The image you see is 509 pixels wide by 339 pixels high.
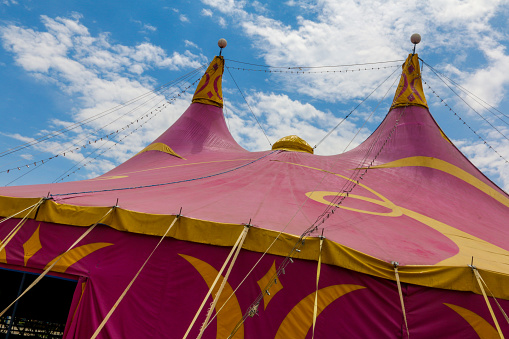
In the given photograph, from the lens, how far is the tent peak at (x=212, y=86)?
7824 mm

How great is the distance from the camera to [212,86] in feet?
26.1

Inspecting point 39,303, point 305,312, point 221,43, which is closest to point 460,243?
point 305,312

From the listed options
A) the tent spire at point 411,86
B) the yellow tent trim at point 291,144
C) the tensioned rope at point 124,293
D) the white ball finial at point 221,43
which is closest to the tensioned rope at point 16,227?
the tensioned rope at point 124,293

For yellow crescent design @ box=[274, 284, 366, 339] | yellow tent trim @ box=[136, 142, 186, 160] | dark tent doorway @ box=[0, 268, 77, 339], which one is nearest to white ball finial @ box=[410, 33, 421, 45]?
yellow tent trim @ box=[136, 142, 186, 160]

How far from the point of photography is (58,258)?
282 centimetres

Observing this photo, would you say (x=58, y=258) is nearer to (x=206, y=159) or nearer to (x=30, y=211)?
(x=30, y=211)

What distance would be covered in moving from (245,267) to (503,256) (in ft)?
7.28

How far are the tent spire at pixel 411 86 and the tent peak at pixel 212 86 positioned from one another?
12.4ft

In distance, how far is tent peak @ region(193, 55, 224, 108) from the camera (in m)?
7.82

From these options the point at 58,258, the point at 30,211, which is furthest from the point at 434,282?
the point at 30,211

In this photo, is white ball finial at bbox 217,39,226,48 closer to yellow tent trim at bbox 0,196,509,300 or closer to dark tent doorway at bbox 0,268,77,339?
dark tent doorway at bbox 0,268,77,339

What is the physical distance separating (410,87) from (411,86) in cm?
A: 4

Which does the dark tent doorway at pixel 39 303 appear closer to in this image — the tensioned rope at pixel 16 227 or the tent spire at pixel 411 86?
the tensioned rope at pixel 16 227

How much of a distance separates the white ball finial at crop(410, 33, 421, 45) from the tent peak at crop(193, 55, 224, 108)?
4.01m
